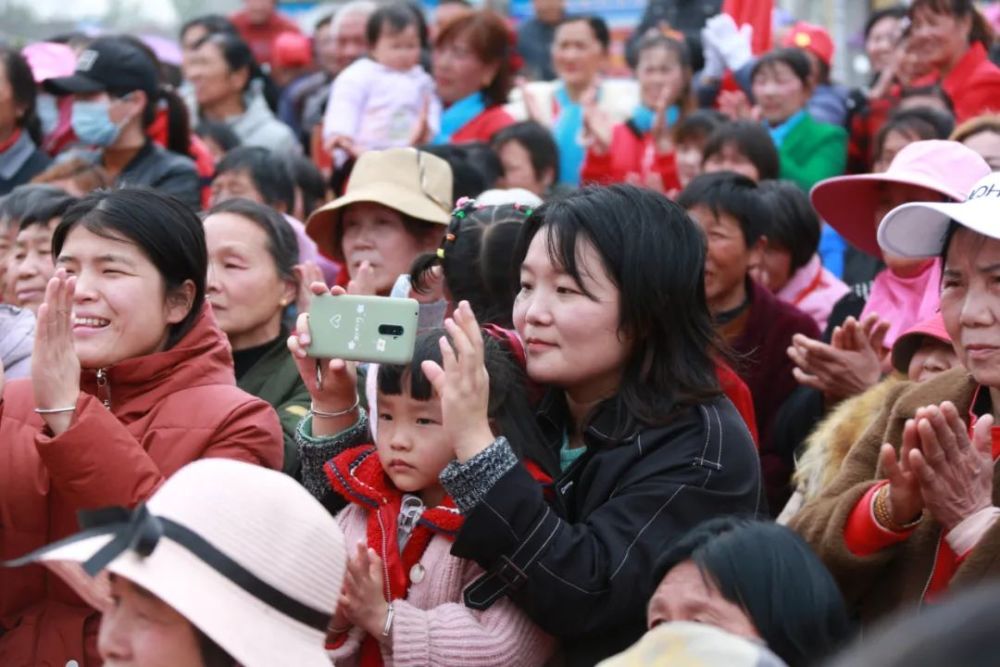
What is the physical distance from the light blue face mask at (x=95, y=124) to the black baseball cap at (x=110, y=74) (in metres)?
0.10

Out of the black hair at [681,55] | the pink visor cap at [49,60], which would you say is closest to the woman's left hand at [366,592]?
the pink visor cap at [49,60]

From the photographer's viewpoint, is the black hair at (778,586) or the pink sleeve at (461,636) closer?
the black hair at (778,586)

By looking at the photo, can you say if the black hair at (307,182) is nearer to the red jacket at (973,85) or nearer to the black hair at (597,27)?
the black hair at (597,27)

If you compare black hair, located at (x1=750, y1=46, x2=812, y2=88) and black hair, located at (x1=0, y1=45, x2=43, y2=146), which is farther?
black hair, located at (x1=750, y1=46, x2=812, y2=88)

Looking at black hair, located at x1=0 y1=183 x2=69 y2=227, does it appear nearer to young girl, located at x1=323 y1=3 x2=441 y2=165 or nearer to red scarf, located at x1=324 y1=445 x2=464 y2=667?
red scarf, located at x1=324 y1=445 x2=464 y2=667

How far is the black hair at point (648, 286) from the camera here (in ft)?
11.4

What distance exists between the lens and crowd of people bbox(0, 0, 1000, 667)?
2.53 m

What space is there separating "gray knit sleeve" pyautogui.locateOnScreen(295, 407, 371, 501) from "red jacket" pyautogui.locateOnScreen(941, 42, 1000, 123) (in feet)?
14.0

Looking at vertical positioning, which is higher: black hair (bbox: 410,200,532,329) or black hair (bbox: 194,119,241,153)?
black hair (bbox: 410,200,532,329)

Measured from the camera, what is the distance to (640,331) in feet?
11.5

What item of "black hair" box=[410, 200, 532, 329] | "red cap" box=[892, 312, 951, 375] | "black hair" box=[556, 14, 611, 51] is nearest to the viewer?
"red cap" box=[892, 312, 951, 375]

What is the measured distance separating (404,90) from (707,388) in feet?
16.9

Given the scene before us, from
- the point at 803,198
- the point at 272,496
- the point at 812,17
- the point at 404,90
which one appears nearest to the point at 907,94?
the point at 803,198

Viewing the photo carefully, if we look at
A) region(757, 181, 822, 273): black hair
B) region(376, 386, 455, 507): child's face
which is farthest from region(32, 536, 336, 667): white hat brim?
region(757, 181, 822, 273): black hair
